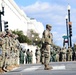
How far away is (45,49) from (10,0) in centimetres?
8942

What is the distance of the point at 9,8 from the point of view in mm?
105625

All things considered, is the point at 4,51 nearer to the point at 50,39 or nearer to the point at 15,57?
the point at 50,39

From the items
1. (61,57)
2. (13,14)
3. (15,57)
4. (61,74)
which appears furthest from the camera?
(13,14)

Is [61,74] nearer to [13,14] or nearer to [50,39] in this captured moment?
[50,39]

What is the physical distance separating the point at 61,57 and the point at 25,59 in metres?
6.84

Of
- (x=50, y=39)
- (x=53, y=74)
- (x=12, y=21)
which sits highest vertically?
(x=12, y=21)

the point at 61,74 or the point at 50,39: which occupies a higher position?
the point at 50,39

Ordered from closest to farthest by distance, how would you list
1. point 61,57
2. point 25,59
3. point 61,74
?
1. point 61,74
2. point 25,59
3. point 61,57

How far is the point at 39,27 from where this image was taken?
6767 inches

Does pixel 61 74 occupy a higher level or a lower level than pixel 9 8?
lower

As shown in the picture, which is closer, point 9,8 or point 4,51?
point 4,51

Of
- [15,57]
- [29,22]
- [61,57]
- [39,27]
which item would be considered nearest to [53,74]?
[15,57]

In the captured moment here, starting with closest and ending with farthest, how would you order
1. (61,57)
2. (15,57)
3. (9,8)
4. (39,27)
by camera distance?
(15,57) < (61,57) < (9,8) < (39,27)

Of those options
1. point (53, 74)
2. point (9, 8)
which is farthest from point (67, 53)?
point (9, 8)
